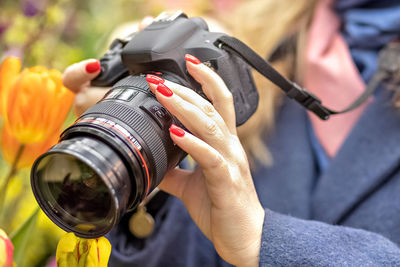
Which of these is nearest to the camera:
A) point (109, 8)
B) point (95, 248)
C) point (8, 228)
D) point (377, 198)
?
point (95, 248)

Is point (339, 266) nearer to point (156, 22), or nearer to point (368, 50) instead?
point (156, 22)

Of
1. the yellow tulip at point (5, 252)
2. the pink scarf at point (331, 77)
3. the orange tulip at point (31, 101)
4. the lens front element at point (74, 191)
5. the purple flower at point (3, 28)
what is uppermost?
the orange tulip at point (31, 101)

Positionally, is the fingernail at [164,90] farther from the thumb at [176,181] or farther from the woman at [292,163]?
the thumb at [176,181]

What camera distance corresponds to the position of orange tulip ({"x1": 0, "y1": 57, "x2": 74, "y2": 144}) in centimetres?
28

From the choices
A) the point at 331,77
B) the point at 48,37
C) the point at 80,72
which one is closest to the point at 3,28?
the point at 48,37

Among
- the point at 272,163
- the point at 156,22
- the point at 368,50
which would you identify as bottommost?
the point at 272,163

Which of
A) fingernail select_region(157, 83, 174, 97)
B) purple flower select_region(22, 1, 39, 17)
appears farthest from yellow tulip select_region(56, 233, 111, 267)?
purple flower select_region(22, 1, 39, 17)

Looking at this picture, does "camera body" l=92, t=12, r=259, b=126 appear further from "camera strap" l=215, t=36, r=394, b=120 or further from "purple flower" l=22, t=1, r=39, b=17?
"purple flower" l=22, t=1, r=39, b=17

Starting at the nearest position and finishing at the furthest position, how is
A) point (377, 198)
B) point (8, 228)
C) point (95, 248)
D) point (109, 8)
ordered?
point (95, 248)
point (8, 228)
point (377, 198)
point (109, 8)

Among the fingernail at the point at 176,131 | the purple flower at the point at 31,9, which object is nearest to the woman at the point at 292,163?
the fingernail at the point at 176,131

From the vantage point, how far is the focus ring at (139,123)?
28 centimetres

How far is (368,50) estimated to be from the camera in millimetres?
566

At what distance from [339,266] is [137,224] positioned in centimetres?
19

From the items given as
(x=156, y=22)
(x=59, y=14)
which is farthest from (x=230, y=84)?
(x=59, y=14)
